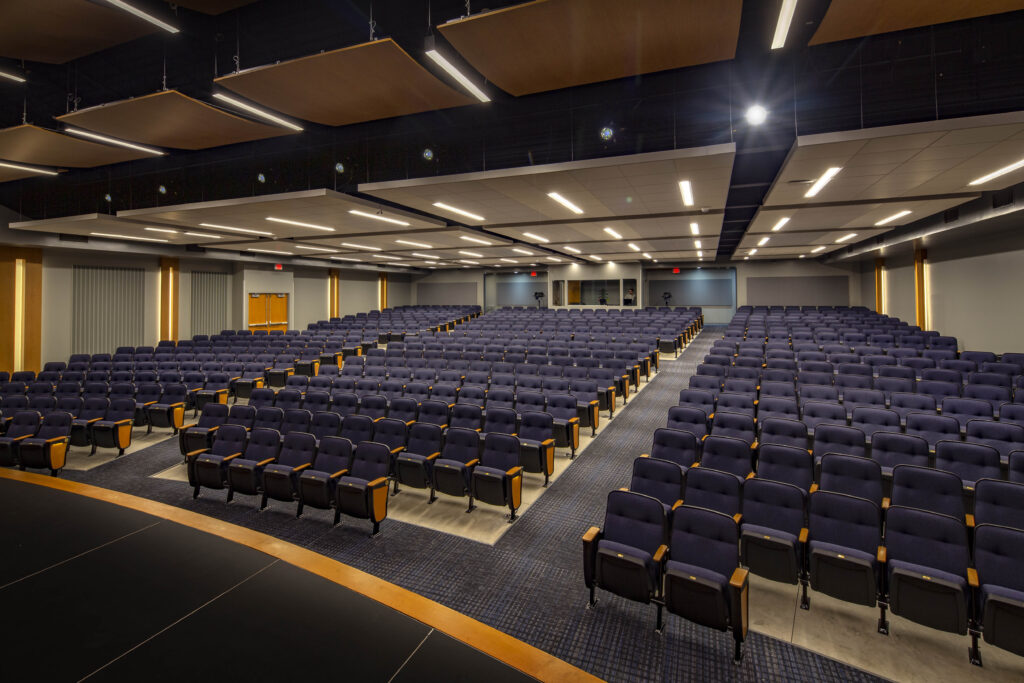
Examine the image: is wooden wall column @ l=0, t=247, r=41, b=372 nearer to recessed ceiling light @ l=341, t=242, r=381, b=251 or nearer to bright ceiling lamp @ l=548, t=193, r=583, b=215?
recessed ceiling light @ l=341, t=242, r=381, b=251

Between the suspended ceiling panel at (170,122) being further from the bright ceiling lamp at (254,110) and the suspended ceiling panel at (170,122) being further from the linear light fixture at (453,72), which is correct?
the linear light fixture at (453,72)

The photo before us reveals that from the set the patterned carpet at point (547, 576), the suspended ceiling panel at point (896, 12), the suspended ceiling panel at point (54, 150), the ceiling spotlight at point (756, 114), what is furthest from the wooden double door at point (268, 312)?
the suspended ceiling panel at point (896, 12)

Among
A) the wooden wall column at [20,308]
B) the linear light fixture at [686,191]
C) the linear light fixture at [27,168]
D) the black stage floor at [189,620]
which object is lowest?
the black stage floor at [189,620]

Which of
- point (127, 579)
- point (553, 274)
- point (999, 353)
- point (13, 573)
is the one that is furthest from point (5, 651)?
point (553, 274)

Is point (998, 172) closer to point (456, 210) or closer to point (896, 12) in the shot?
point (896, 12)

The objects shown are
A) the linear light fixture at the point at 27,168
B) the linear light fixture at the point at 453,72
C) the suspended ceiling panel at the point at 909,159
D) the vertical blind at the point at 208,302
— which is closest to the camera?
the linear light fixture at the point at 453,72

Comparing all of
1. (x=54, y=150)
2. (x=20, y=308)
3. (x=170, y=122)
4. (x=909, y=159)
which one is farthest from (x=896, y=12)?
(x=20, y=308)

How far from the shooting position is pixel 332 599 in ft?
8.22

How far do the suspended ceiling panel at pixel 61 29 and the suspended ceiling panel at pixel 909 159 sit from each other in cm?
804

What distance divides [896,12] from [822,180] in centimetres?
271

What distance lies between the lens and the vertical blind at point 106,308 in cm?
1324

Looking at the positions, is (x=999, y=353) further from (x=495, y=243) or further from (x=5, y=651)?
(x=5, y=651)

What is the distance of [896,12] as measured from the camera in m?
4.48

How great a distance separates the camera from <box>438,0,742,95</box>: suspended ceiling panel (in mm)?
4445
